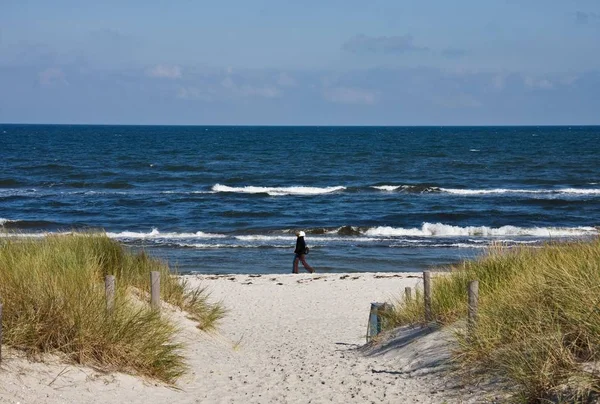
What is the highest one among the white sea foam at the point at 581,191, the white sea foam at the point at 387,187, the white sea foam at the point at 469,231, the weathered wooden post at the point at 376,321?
the weathered wooden post at the point at 376,321

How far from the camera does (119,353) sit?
8.44m

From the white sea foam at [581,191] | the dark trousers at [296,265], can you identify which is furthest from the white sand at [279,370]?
the white sea foam at [581,191]

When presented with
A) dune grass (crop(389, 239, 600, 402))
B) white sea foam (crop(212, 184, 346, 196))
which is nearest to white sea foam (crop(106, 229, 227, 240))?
white sea foam (crop(212, 184, 346, 196))

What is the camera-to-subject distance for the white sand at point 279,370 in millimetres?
7788

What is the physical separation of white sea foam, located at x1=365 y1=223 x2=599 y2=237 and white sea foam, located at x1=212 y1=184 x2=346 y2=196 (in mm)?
12966

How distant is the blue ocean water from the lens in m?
26.2

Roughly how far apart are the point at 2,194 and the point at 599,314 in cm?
3924

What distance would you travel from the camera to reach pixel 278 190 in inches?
1768

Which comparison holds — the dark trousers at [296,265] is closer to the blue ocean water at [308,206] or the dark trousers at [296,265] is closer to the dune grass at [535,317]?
the blue ocean water at [308,206]

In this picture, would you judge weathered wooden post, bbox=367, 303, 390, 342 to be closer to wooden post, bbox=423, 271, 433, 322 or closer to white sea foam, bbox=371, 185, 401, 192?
wooden post, bbox=423, 271, 433, 322

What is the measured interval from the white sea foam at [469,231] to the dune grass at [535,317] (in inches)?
763

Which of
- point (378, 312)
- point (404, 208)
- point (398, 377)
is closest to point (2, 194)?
point (404, 208)

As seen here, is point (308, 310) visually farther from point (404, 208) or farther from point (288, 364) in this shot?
point (404, 208)

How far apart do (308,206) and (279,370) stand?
27.5m
